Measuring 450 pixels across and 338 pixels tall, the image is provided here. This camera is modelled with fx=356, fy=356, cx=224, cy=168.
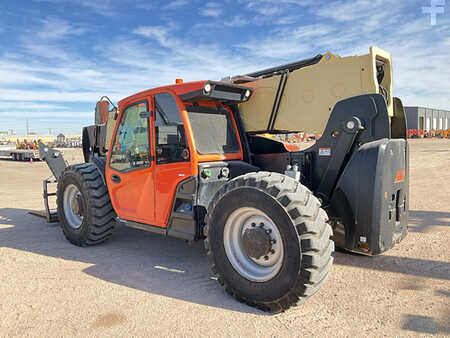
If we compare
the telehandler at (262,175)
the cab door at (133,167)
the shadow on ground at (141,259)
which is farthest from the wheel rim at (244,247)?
the cab door at (133,167)

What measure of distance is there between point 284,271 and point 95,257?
9.92ft

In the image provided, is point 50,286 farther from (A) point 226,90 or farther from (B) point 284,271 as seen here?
(A) point 226,90

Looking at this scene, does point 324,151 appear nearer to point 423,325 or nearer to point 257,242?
point 257,242

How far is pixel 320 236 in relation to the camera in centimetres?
312

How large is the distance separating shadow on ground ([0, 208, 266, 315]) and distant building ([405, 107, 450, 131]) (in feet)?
227

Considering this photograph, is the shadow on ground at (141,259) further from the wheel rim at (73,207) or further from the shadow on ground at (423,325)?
the shadow on ground at (423,325)

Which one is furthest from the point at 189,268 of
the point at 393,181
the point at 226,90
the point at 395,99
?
the point at 395,99

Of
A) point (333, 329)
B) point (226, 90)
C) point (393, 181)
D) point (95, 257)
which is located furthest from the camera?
point (95, 257)

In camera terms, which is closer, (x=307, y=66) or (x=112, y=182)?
(x=307, y=66)

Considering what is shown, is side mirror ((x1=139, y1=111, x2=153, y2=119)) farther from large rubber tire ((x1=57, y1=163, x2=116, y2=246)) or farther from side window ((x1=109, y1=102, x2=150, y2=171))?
large rubber tire ((x1=57, y1=163, x2=116, y2=246))

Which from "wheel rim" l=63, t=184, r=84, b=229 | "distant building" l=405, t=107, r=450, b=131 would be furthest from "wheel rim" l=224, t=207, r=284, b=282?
"distant building" l=405, t=107, r=450, b=131

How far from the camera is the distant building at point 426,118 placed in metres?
66.7

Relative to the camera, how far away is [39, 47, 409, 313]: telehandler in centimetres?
327

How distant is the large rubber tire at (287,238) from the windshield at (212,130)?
1.09m
